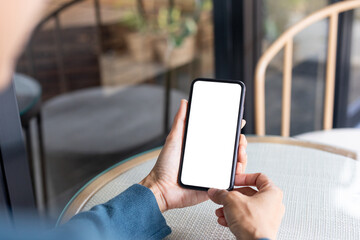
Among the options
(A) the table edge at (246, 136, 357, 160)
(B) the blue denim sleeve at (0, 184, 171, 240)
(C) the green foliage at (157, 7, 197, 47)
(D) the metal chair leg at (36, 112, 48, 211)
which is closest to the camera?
(B) the blue denim sleeve at (0, 184, 171, 240)

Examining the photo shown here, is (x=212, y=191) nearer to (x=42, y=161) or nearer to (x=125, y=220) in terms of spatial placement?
(x=125, y=220)

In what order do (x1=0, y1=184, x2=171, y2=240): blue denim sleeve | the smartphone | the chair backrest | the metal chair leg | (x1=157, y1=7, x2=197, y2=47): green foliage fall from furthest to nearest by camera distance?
1. (x1=157, y1=7, x2=197, y2=47): green foliage
2. the metal chair leg
3. the chair backrest
4. the smartphone
5. (x1=0, y1=184, x2=171, y2=240): blue denim sleeve

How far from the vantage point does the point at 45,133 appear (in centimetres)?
133

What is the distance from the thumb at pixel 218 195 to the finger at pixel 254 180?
0.05 metres

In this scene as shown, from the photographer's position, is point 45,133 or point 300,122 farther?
point 300,122

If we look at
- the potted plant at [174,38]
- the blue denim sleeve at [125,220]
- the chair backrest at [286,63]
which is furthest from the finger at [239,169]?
the potted plant at [174,38]

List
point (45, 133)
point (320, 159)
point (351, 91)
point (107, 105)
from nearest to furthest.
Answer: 1. point (320, 159)
2. point (45, 133)
3. point (107, 105)
4. point (351, 91)

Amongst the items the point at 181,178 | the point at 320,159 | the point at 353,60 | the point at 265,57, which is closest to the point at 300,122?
the point at 353,60

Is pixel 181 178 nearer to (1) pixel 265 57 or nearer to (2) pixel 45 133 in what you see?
(1) pixel 265 57

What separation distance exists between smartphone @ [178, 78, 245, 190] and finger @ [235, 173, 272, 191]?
0.01m

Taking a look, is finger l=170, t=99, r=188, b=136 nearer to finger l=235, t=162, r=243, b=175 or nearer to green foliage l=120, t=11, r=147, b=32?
finger l=235, t=162, r=243, b=175

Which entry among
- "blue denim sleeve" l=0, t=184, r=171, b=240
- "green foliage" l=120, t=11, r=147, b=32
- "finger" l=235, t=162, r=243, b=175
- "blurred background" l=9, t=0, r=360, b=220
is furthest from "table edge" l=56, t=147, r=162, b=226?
"green foliage" l=120, t=11, r=147, b=32

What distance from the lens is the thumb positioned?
21.0 inches

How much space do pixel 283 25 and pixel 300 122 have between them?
364mm
